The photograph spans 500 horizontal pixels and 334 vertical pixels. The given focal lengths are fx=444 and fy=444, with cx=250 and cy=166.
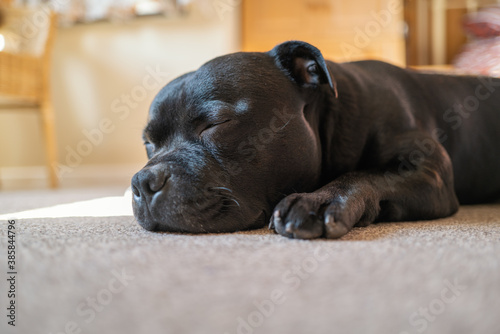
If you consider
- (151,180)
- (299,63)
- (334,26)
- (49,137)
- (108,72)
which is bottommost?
(49,137)

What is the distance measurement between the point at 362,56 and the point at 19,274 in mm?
4352

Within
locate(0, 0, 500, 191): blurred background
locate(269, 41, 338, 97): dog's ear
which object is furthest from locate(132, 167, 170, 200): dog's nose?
locate(0, 0, 500, 191): blurred background

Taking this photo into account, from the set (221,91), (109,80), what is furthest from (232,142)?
(109,80)

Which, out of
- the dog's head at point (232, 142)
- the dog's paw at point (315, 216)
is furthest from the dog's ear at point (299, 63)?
the dog's paw at point (315, 216)

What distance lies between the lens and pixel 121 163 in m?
4.01

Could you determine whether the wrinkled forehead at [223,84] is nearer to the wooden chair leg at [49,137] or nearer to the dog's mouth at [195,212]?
the dog's mouth at [195,212]

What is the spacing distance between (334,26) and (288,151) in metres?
3.73

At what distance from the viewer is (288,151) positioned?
1179mm

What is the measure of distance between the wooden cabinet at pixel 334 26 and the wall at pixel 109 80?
638 mm

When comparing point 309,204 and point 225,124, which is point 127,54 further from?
point 309,204

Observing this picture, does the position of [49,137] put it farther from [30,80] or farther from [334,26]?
[334,26]

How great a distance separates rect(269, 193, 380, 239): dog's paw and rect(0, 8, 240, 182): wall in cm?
312

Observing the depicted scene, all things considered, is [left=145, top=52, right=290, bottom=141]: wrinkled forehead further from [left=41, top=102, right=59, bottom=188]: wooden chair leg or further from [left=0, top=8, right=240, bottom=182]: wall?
[left=0, top=8, right=240, bottom=182]: wall

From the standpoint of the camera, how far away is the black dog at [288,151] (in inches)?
41.0
